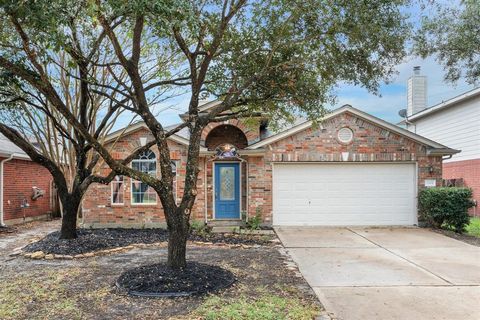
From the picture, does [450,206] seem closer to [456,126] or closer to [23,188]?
[456,126]

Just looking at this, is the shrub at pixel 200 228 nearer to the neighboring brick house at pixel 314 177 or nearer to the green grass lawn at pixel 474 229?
the neighboring brick house at pixel 314 177

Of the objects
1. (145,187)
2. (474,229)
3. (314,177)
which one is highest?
(314,177)

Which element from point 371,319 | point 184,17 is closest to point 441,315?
point 371,319

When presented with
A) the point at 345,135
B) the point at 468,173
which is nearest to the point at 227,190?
the point at 345,135

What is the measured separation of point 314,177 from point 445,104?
30.4 feet

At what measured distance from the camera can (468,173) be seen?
16.8m

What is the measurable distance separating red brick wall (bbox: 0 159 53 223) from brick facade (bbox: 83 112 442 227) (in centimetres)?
356

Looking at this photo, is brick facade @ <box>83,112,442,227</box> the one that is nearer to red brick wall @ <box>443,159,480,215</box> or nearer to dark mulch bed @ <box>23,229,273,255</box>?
dark mulch bed @ <box>23,229,273,255</box>

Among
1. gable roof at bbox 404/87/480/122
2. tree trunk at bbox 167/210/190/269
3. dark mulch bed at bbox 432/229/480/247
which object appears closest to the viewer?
tree trunk at bbox 167/210/190/269

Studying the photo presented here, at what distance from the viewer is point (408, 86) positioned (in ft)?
69.3

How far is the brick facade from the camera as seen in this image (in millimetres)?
12438

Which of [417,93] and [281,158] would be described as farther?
[417,93]

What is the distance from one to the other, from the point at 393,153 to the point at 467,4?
15.6 ft

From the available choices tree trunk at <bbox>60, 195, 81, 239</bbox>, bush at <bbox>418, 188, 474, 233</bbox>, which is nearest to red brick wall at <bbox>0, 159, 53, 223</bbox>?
tree trunk at <bbox>60, 195, 81, 239</bbox>
